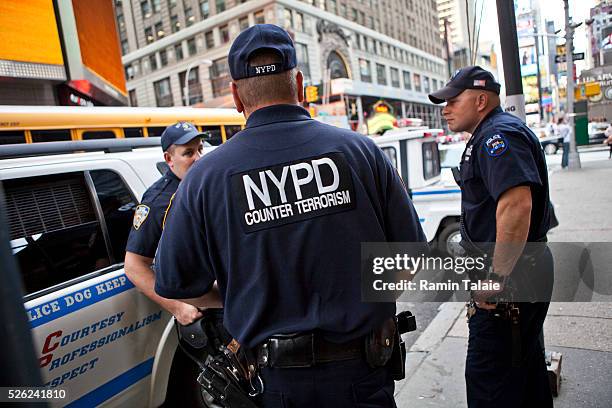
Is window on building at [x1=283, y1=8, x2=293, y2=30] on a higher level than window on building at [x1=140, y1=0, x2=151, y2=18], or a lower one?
higher

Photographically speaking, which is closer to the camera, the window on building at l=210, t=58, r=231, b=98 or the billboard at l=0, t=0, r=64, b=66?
the billboard at l=0, t=0, r=64, b=66

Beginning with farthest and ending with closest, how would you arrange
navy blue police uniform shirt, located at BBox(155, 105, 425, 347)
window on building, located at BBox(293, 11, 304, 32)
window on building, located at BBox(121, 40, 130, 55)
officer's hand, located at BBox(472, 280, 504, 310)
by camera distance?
window on building, located at BBox(293, 11, 304, 32)
window on building, located at BBox(121, 40, 130, 55)
officer's hand, located at BBox(472, 280, 504, 310)
navy blue police uniform shirt, located at BBox(155, 105, 425, 347)

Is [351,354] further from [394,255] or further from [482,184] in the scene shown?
[482,184]

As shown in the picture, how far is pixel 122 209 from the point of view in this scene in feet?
9.67

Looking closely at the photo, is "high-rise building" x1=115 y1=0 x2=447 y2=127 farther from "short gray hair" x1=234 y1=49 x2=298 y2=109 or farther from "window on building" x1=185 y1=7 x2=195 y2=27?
"short gray hair" x1=234 y1=49 x2=298 y2=109

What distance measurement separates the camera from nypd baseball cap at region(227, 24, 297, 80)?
1508mm

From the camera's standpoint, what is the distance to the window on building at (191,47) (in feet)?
122

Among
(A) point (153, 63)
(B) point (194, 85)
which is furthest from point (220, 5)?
(B) point (194, 85)

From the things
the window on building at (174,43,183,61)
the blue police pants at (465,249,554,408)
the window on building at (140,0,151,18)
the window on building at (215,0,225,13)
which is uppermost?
the window on building at (215,0,225,13)

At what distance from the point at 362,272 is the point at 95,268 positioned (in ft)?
6.07

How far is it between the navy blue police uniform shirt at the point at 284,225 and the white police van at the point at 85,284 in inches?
44.8

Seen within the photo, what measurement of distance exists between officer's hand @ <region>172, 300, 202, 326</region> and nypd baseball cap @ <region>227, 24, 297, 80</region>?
4.51 feet

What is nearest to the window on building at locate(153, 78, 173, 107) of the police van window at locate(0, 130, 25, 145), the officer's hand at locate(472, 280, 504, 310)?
the police van window at locate(0, 130, 25, 145)

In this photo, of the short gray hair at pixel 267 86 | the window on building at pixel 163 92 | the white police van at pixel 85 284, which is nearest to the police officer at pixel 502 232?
the short gray hair at pixel 267 86
